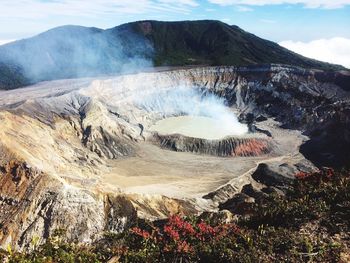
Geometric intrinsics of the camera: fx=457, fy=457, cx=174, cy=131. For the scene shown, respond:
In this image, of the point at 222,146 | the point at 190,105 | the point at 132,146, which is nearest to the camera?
the point at 132,146

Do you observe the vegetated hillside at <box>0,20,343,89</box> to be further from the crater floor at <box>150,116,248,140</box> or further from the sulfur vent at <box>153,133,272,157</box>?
the sulfur vent at <box>153,133,272,157</box>

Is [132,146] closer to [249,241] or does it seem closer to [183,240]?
[183,240]

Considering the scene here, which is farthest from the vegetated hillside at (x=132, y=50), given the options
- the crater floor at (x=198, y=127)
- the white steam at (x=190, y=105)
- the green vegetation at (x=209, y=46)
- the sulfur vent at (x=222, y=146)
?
the sulfur vent at (x=222, y=146)

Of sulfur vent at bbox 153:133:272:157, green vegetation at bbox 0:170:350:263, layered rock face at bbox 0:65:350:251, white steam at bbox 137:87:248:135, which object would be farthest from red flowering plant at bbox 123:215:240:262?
white steam at bbox 137:87:248:135

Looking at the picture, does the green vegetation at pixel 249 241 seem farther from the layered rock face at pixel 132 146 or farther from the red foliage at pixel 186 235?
the layered rock face at pixel 132 146

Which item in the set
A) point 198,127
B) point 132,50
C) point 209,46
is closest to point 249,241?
point 198,127

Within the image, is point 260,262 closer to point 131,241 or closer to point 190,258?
point 190,258
